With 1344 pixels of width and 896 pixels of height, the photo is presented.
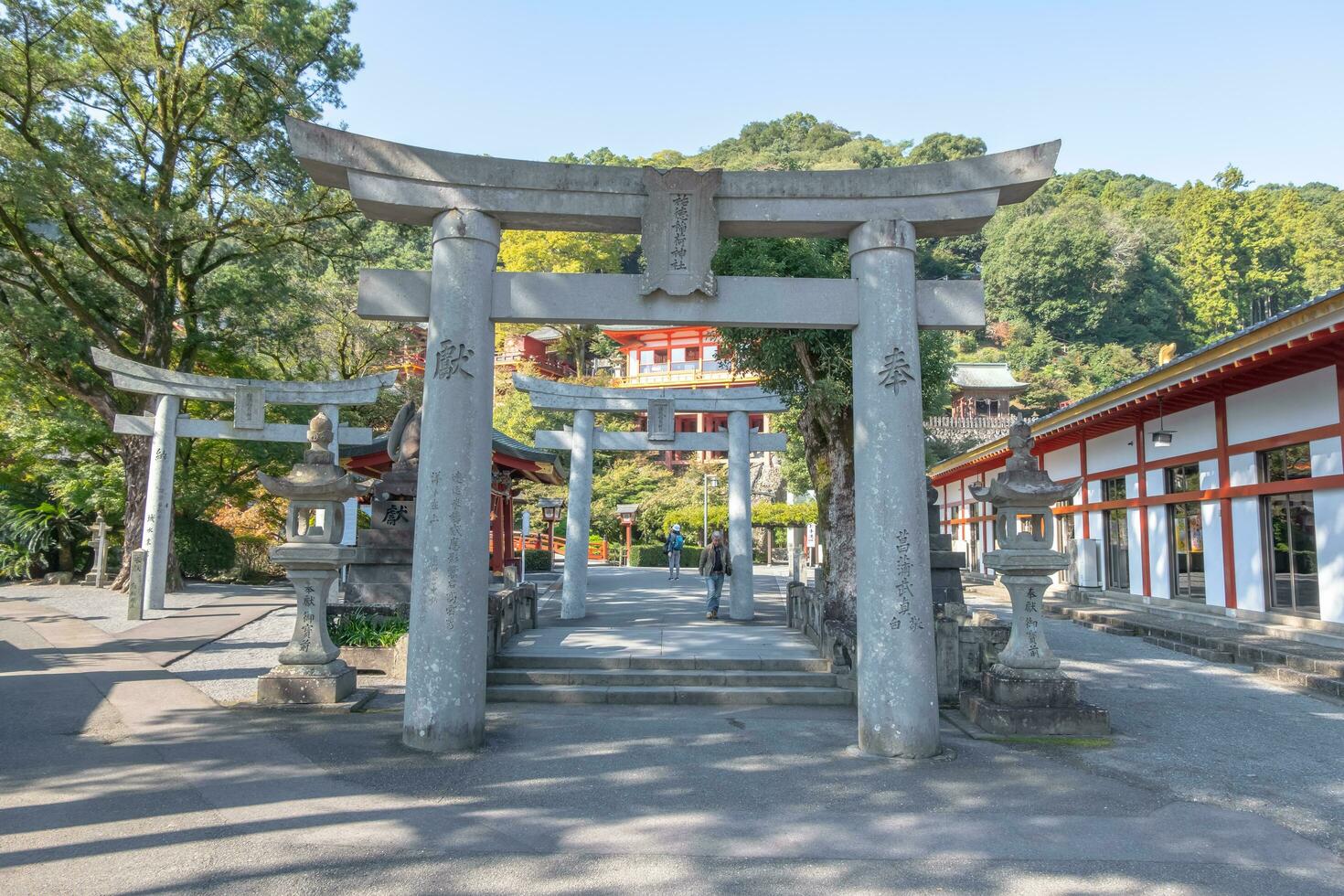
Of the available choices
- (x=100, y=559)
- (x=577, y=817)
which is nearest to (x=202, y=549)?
(x=100, y=559)

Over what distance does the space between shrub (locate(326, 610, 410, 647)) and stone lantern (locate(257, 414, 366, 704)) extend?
4.50 feet

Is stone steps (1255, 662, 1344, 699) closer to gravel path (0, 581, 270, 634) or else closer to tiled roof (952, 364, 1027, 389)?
gravel path (0, 581, 270, 634)

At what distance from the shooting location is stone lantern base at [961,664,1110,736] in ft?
22.5

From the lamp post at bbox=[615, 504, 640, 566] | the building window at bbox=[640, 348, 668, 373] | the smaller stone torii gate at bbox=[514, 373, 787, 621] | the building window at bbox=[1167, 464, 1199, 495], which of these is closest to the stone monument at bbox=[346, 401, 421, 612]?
the smaller stone torii gate at bbox=[514, 373, 787, 621]

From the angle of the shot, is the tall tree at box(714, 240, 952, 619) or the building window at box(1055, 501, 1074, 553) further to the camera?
the building window at box(1055, 501, 1074, 553)

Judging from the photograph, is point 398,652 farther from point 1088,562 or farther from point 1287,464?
point 1088,562

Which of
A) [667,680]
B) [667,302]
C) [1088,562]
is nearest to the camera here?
[667,302]

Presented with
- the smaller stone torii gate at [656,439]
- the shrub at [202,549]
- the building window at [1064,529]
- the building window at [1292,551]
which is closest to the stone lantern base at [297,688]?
the smaller stone torii gate at [656,439]

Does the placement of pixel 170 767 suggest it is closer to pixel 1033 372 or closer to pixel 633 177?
pixel 633 177

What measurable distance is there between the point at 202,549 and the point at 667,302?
18.5 metres

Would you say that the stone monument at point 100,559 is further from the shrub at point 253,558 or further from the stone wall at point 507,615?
the stone wall at point 507,615

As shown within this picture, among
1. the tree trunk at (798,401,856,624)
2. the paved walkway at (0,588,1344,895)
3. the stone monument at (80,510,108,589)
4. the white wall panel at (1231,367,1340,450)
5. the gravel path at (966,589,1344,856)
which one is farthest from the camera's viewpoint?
the stone monument at (80,510,108,589)

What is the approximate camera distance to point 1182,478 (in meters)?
14.7

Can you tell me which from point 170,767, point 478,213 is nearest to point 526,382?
point 478,213
